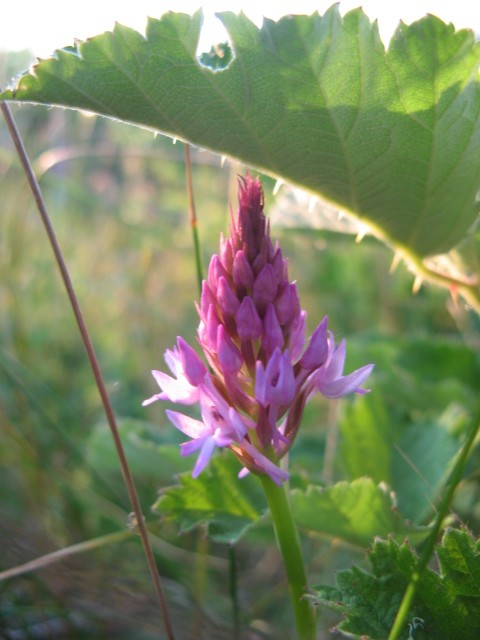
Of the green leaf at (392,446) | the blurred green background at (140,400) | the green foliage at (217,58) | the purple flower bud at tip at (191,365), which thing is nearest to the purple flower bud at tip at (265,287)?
the purple flower bud at tip at (191,365)

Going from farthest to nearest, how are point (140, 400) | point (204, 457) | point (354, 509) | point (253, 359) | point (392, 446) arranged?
point (140, 400), point (392, 446), point (354, 509), point (253, 359), point (204, 457)

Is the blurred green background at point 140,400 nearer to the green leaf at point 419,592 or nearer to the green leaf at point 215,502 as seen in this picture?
the green leaf at point 215,502

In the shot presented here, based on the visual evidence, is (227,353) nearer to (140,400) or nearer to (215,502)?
(215,502)

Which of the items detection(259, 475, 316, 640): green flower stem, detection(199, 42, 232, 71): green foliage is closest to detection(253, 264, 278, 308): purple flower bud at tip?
detection(259, 475, 316, 640): green flower stem

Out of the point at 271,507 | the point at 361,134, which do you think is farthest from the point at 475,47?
the point at 271,507

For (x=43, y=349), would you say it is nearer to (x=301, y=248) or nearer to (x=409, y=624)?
(x=301, y=248)

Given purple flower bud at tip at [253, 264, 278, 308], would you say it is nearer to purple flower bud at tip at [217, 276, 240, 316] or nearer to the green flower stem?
purple flower bud at tip at [217, 276, 240, 316]

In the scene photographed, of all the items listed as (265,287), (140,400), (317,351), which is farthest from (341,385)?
(140,400)
